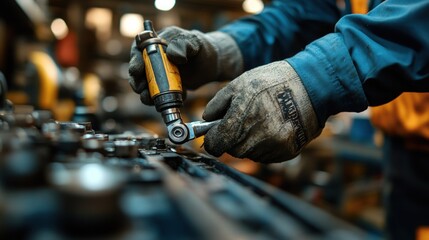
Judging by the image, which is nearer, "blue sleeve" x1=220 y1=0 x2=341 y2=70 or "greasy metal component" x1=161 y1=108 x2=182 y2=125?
"greasy metal component" x1=161 y1=108 x2=182 y2=125

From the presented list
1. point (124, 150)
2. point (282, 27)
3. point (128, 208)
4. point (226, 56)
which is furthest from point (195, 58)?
point (128, 208)

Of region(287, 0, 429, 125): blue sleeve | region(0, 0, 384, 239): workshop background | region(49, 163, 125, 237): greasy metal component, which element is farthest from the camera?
region(0, 0, 384, 239): workshop background

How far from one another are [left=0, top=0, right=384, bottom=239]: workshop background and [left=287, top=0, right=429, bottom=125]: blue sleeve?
655 millimetres

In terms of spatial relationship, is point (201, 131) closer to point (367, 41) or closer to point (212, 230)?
point (367, 41)

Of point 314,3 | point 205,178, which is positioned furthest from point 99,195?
point 314,3

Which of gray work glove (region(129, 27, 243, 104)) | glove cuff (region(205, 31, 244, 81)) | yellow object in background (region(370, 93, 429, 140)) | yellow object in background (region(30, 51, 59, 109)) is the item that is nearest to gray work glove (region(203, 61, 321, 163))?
gray work glove (region(129, 27, 243, 104))

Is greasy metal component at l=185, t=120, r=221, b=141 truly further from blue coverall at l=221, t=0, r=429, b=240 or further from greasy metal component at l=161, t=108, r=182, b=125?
blue coverall at l=221, t=0, r=429, b=240

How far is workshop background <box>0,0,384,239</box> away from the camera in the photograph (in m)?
2.23

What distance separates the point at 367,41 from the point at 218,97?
1.21ft

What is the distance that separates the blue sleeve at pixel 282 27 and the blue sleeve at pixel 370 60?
49 cm

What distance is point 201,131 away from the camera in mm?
1032

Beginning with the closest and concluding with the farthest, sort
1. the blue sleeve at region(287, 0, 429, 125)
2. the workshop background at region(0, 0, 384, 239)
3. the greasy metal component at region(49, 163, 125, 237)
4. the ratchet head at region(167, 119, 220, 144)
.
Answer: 1. the greasy metal component at region(49, 163, 125, 237)
2. the blue sleeve at region(287, 0, 429, 125)
3. the ratchet head at region(167, 119, 220, 144)
4. the workshop background at region(0, 0, 384, 239)

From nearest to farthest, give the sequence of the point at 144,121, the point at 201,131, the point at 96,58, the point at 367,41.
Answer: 1. the point at 367,41
2. the point at 201,131
3. the point at 144,121
4. the point at 96,58

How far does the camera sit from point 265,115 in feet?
3.09
